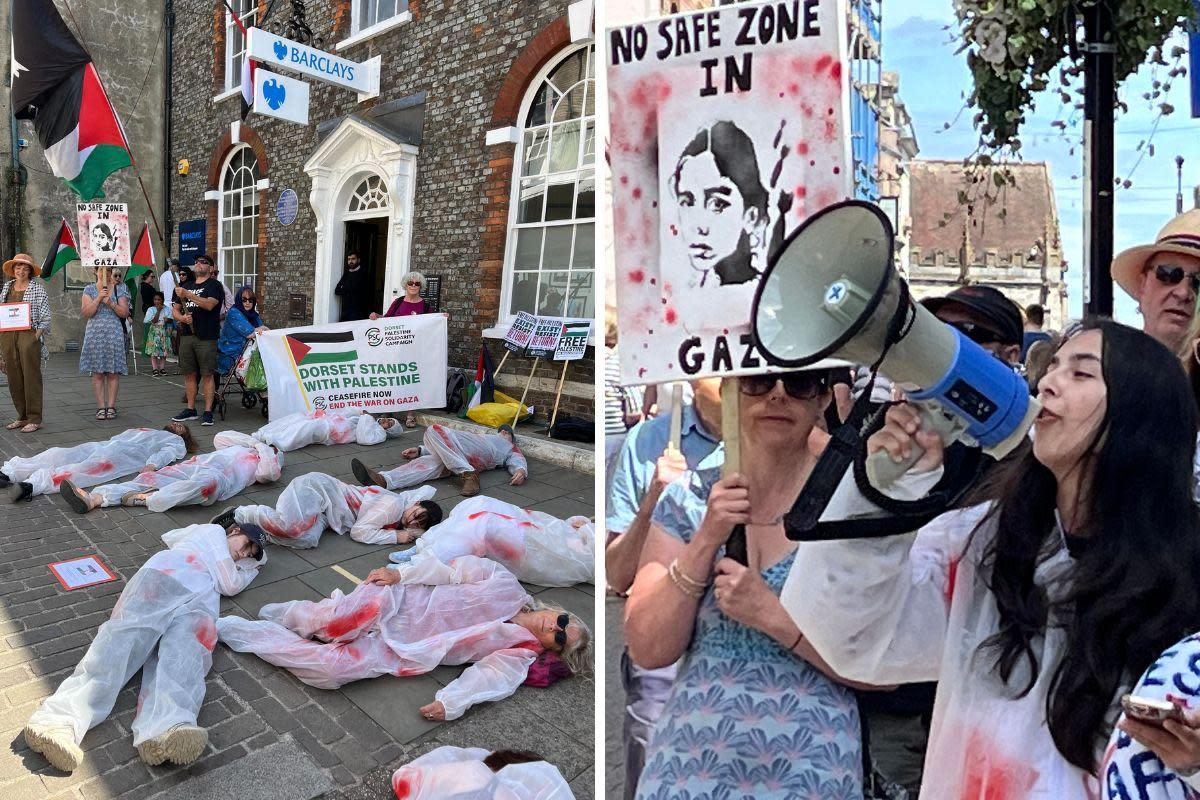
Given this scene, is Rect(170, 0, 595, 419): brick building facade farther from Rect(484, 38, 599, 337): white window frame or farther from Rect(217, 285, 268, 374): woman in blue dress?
Rect(217, 285, 268, 374): woman in blue dress

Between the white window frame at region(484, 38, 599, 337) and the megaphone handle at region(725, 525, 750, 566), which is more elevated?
the white window frame at region(484, 38, 599, 337)

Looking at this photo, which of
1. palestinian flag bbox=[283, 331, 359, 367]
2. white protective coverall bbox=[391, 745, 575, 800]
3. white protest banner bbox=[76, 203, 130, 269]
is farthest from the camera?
white protest banner bbox=[76, 203, 130, 269]

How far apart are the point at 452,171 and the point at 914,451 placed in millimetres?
7931

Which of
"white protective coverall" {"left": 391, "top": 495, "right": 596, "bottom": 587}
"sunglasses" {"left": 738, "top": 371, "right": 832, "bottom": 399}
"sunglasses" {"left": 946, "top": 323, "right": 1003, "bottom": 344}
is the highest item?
"sunglasses" {"left": 946, "top": 323, "right": 1003, "bottom": 344}

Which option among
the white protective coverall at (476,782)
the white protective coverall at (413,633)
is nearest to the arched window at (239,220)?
the white protective coverall at (413,633)

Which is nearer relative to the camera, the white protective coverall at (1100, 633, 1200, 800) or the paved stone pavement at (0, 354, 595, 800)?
the white protective coverall at (1100, 633, 1200, 800)

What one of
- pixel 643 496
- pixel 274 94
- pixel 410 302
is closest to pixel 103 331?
pixel 410 302

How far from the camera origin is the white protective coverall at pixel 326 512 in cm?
450

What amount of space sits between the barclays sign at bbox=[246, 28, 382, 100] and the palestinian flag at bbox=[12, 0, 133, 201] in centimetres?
215

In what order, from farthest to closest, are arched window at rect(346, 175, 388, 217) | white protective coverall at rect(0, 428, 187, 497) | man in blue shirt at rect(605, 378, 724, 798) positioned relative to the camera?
arched window at rect(346, 175, 388, 217)
white protective coverall at rect(0, 428, 187, 497)
man in blue shirt at rect(605, 378, 724, 798)

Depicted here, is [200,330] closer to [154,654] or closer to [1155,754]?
[154,654]

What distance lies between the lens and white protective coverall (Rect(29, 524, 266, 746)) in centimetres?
278

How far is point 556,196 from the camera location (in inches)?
302

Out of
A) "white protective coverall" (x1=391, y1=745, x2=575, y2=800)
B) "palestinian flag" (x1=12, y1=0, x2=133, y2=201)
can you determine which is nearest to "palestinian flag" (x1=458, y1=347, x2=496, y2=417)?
"palestinian flag" (x1=12, y1=0, x2=133, y2=201)
